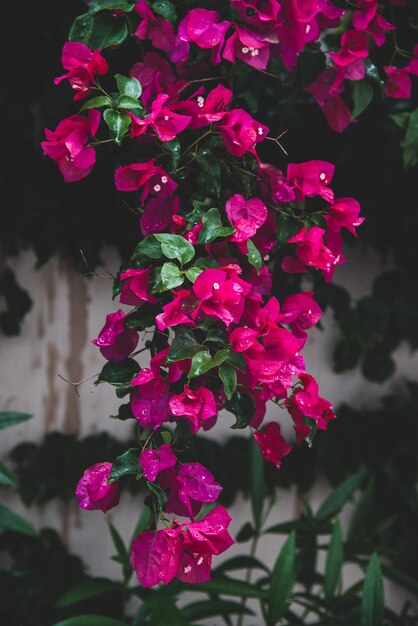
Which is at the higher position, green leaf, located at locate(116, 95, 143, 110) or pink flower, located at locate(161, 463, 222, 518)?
green leaf, located at locate(116, 95, 143, 110)

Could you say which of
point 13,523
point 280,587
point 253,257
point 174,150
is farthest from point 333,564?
point 174,150

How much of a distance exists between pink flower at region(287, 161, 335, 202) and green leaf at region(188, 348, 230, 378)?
25cm

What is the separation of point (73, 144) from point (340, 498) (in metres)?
1.02

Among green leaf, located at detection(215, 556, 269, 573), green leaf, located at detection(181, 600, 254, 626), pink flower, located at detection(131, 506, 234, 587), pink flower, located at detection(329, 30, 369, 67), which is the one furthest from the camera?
green leaf, located at detection(215, 556, 269, 573)

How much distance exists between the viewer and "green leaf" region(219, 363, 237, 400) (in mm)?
728

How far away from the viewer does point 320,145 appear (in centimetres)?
147

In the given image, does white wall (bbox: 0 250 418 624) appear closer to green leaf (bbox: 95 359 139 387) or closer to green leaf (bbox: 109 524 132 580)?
green leaf (bbox: 109 524 132 580)

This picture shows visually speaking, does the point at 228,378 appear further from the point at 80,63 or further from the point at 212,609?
the point at 212,609

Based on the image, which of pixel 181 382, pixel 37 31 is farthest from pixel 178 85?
pixel 37 31

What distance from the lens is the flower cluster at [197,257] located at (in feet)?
2.41

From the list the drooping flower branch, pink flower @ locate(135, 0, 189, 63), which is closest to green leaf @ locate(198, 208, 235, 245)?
the drooping flower branch

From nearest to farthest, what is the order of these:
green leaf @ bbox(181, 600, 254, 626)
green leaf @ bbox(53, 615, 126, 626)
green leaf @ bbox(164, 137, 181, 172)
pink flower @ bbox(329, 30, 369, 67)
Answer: green leaf @ bbox(164, 137, 181, 172), pink flower @ bbox(329, 30, 369, 67), green leaf @ bbox(53, 615, 126, 626), green leaf @ bbox(181, 600, 254, 626)

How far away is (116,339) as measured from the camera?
798 mm

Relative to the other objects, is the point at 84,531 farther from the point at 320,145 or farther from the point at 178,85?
the point at 178,85
